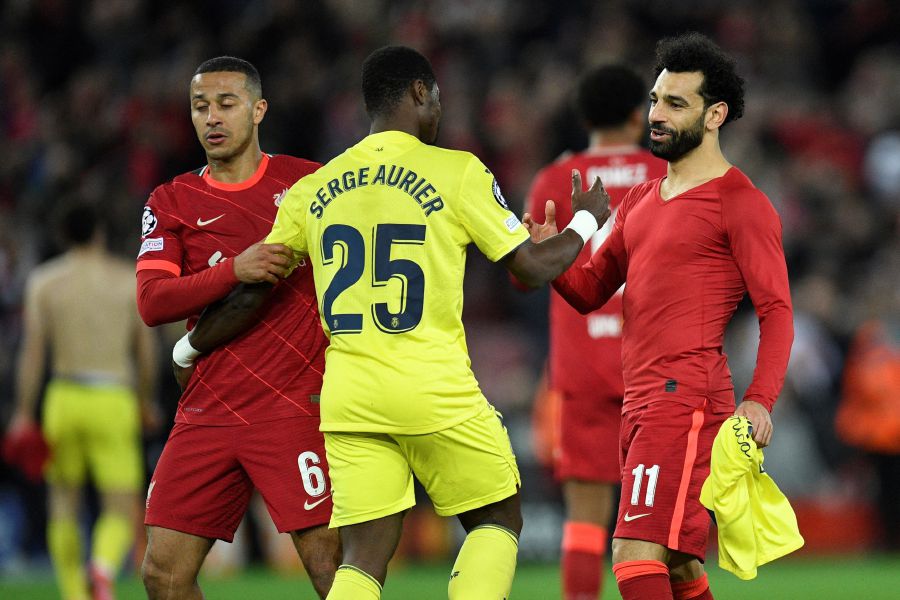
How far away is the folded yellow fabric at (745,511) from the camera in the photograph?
506cm

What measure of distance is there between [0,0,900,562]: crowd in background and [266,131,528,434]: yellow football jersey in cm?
728

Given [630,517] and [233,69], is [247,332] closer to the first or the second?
[233,69]

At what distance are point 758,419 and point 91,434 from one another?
19.0ft

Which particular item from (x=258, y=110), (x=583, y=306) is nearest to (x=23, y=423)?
(x=258, y=110)

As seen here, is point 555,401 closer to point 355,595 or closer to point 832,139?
point 355,595

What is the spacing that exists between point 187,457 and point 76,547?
13.3 ft

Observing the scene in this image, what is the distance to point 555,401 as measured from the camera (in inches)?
290

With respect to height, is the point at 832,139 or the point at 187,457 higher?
the point at 832,139

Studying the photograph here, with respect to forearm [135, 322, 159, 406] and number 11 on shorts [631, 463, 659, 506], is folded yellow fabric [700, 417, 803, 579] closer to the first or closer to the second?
number 11 on shorts [631, 463, 659, 506]

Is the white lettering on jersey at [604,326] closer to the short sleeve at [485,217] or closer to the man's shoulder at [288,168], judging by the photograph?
the man's shoulder at [288,168]

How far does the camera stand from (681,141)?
5414 mm

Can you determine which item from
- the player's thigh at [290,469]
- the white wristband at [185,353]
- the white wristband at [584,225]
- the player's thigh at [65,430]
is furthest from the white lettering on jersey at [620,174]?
the player's thigh at [65,430]

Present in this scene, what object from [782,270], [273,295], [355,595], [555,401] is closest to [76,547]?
[555,401]

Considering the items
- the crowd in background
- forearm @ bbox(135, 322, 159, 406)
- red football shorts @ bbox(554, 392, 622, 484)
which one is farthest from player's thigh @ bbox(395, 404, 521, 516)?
the crowd in background
